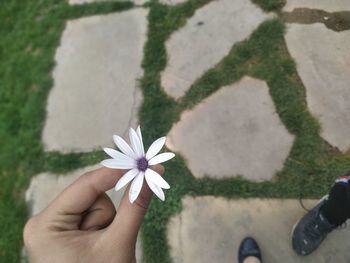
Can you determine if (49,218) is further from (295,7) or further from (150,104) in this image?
(295,7)

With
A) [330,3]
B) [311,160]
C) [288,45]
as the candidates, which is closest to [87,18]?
[288,45]

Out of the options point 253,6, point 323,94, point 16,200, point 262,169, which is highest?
point 253,6

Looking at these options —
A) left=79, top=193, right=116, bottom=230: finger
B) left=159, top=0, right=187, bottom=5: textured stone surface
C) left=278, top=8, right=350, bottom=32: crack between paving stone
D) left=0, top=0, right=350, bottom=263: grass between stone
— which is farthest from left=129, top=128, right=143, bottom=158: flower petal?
left=159, top=0, right=187, bottom=5: textured stone surface

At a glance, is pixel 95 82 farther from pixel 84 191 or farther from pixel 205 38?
pixel 84 191

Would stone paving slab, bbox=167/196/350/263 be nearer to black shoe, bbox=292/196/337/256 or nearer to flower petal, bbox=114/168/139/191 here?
black shoe, bbox=292/196/337/256

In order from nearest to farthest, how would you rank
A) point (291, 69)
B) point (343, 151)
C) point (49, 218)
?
point (49, 218) < point (343, 151) < point (291, 69)

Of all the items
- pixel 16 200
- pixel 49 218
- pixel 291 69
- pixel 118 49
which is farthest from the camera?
pixel 118 49

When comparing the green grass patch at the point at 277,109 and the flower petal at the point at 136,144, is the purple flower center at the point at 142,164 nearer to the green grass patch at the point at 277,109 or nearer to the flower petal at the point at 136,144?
the flower petal at the point at 136,144
